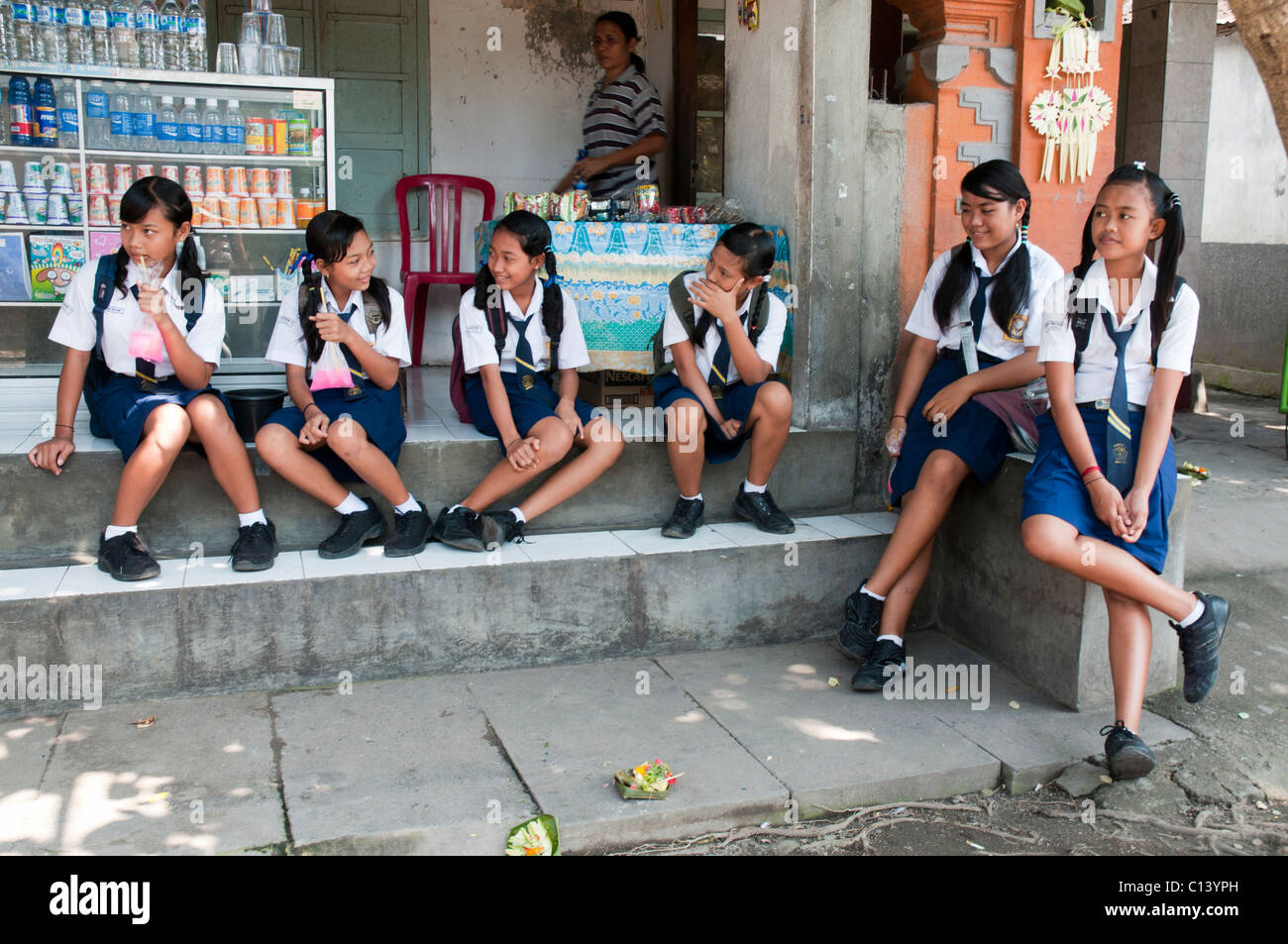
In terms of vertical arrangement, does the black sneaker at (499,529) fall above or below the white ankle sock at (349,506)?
below

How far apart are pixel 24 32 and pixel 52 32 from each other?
0.12 m

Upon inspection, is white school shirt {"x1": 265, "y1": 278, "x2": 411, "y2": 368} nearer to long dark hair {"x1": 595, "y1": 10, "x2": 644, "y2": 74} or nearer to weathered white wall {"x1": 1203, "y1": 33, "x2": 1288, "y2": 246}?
long dark hair {"x1": 595, "y1": 10, "x2": 644, "y2": 74}

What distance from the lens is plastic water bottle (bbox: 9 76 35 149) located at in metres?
4.85

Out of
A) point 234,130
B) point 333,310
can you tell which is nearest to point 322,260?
point 333,310

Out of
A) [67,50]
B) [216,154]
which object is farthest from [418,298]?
[67,50]

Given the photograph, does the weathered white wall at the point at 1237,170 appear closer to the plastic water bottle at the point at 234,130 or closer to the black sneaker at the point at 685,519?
the black sneaker at the point at 685,519

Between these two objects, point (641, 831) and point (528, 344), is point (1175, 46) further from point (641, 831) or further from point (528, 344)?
point (641, 831)

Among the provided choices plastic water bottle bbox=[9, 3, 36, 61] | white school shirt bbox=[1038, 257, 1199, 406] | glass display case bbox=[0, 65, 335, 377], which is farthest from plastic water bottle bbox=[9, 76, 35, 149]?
white school shirt bbox=[1038, 257, 1199, 406]

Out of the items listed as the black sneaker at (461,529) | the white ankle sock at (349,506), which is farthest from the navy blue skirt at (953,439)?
Answer: the white ankle sock at (349,506)

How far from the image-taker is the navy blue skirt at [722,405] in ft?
14.9

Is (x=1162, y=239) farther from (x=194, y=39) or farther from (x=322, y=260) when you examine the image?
(x=194, y=39)

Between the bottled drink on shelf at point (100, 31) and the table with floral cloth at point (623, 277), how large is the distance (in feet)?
6.88

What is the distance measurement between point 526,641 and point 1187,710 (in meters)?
2.32

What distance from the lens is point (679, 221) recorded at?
18.0 feet
